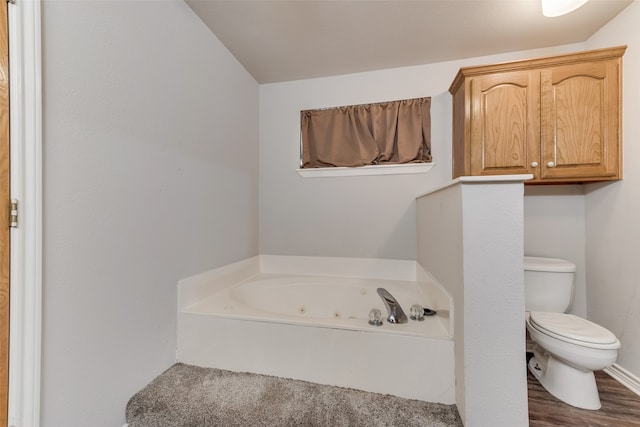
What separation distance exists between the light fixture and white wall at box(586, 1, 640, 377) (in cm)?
63

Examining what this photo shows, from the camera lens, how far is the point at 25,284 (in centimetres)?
87

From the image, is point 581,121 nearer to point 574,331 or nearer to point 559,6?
point 559,6

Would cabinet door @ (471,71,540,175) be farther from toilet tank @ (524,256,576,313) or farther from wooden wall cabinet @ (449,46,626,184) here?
toilet tank @ (524,256,576,313)

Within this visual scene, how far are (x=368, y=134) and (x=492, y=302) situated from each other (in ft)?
5.66

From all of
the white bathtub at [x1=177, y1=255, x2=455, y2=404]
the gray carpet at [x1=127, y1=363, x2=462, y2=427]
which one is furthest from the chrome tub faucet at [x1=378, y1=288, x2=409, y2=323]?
the gray carpet at [x1=127, y1=363, x2=462, y2=427]

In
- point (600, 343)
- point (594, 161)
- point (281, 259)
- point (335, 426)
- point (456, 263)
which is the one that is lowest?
point (335, 426)

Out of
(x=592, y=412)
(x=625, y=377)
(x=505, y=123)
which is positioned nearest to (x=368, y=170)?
(x=505, y=123)

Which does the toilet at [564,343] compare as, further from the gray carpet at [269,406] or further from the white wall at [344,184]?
the white wall at [344,184]

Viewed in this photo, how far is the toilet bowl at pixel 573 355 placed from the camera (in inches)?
52.2

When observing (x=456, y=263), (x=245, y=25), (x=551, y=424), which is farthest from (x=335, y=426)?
(x=245, y=25)

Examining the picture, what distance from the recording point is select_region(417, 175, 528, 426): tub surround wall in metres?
1.06

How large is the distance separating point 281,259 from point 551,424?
6.77 ft

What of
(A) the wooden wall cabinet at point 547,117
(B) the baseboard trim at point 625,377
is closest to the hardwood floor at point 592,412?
(B) the baseboard trim at point 625,377

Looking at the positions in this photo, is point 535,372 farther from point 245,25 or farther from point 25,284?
point 245,25
